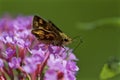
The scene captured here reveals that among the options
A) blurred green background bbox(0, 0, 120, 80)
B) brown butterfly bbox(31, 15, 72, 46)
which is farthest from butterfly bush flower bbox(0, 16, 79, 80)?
blurred green background bbox(0, 0, 120, 80)

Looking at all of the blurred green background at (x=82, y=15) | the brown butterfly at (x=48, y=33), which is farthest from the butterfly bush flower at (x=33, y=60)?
the blurred green background at (x=82, y=15)

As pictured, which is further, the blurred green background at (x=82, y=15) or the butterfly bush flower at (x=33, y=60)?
the blurred green background at (x=82, y=15)

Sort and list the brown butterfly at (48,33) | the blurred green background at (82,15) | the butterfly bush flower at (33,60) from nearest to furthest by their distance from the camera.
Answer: the butterfly bush flower at (33,60), the brown butterfly at (48,33), the blurred green background at (82,15)

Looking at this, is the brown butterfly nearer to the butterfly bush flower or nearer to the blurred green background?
the butterfly bush flower

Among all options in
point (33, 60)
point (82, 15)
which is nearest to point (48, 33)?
point (33, 60)

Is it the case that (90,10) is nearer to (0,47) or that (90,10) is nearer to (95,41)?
(95,41)

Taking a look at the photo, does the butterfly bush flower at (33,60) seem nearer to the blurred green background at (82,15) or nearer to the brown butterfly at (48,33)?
the brown butterfly at (48,33)
